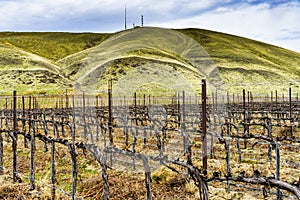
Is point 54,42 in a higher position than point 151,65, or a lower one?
higher

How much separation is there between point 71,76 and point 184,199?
7524 centimetres

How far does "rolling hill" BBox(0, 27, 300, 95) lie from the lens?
217 feet

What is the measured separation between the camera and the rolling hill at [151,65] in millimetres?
66250

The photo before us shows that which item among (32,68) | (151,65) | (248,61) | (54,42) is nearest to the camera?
(151,65)

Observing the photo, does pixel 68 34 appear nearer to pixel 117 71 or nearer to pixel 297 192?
pixel 117 71

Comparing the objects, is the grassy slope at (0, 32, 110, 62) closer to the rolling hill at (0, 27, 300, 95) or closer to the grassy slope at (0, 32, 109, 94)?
the grassy slope at (0, 32, 109, 94)

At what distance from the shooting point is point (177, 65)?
8350 cm

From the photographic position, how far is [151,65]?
2960 inches

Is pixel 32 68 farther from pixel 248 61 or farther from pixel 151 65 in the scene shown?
pixel 248 61

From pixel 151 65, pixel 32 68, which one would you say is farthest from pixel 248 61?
pixel 32 68

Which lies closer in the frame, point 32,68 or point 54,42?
point 32,68

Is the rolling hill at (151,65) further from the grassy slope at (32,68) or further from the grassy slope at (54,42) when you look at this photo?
the grassy slope at (54,42)


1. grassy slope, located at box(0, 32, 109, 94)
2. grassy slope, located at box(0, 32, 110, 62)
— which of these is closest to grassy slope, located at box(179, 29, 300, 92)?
grassy slope, located at box(0, 32, 109, 94)

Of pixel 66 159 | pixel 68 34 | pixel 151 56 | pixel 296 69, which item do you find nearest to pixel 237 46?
pixel 296 69
